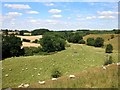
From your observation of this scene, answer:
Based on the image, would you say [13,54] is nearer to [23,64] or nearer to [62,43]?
[62,43]

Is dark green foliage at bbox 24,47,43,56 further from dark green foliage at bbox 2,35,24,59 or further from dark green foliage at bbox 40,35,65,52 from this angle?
dark green foliage at bbox 2,35,24,59

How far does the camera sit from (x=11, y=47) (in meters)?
70.5

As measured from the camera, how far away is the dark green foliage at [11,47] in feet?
228

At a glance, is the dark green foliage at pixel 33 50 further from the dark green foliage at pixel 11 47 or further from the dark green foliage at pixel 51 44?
the dark green foliage at pixel 11 47

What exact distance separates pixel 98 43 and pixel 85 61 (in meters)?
62.6

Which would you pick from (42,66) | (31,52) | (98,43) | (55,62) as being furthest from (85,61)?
(98,43)

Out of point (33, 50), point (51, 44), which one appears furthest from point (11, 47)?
point (51, 44)

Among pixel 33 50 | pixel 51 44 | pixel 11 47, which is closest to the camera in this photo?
pixel 11 47

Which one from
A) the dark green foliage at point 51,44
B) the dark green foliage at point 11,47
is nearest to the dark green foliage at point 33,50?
the dark green foliage at point 51,44

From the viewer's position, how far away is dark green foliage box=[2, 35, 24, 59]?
6938cm

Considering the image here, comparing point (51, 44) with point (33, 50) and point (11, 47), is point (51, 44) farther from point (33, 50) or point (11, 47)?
point (11, 47)

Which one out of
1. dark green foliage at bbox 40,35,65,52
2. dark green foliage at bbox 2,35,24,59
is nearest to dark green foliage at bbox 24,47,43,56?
dark green foliage at bbox 40,35,65,52

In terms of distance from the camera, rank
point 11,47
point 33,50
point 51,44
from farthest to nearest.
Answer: point 33,50
point 51,44
point 11,47

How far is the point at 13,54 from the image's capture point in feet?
229
